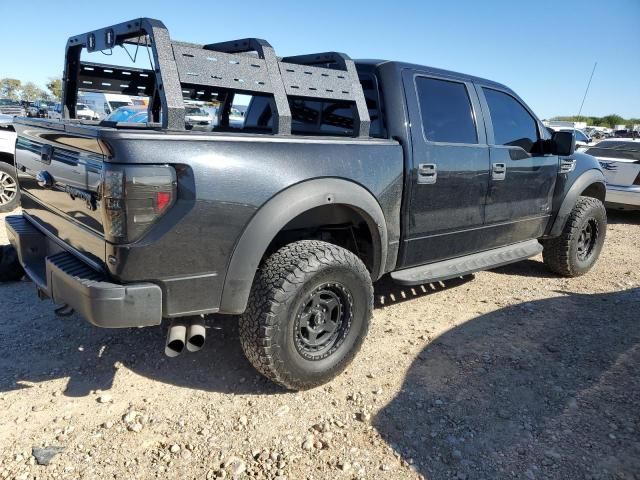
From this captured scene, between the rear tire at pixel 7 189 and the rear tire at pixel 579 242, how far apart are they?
6.75 m

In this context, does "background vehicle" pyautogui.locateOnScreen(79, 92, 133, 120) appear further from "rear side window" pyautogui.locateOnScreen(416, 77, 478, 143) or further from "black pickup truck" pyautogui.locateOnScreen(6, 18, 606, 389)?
"rear side window" pyautogui.locateOnScreen(416, 77, 478, 143)

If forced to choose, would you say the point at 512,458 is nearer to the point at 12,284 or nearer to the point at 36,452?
the point at 36,452

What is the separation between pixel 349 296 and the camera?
2957 mm

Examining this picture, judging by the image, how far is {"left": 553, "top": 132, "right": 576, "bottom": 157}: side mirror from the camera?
4359 mm

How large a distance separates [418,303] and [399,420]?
1.76m

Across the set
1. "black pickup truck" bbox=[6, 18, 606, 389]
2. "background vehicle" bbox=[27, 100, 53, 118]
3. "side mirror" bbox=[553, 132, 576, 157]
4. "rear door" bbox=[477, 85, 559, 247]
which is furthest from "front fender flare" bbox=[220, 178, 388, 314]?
"background vehicle" bbox=[27, 100, 53, 118]

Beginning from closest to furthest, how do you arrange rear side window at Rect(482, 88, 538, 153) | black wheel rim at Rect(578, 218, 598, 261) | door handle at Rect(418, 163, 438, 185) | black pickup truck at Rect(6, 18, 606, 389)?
1. black pickup truck at Rect(6, 18, 606, 389)
2. door handle at Rect(418, 163, 438, 185)
3. rear side window at Rect(482, 88, 538, 153)
4. black wheel rim at Rect(578, 218, 598, 261)

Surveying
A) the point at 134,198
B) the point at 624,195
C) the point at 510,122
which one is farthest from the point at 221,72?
the point at 624,195

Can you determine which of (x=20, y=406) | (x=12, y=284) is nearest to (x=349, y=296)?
(x=20, y=406)

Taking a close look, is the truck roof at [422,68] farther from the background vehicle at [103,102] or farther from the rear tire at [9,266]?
the background vehicle at [103,102]

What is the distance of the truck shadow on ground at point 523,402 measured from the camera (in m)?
2.37

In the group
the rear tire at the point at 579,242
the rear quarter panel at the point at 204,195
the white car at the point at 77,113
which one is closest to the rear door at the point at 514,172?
the rear tire at the point at 579,242

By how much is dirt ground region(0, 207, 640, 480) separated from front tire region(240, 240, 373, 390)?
7.9 inches

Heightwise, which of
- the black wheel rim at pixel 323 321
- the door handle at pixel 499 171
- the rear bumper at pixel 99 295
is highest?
the door handle at pixel 499 171
